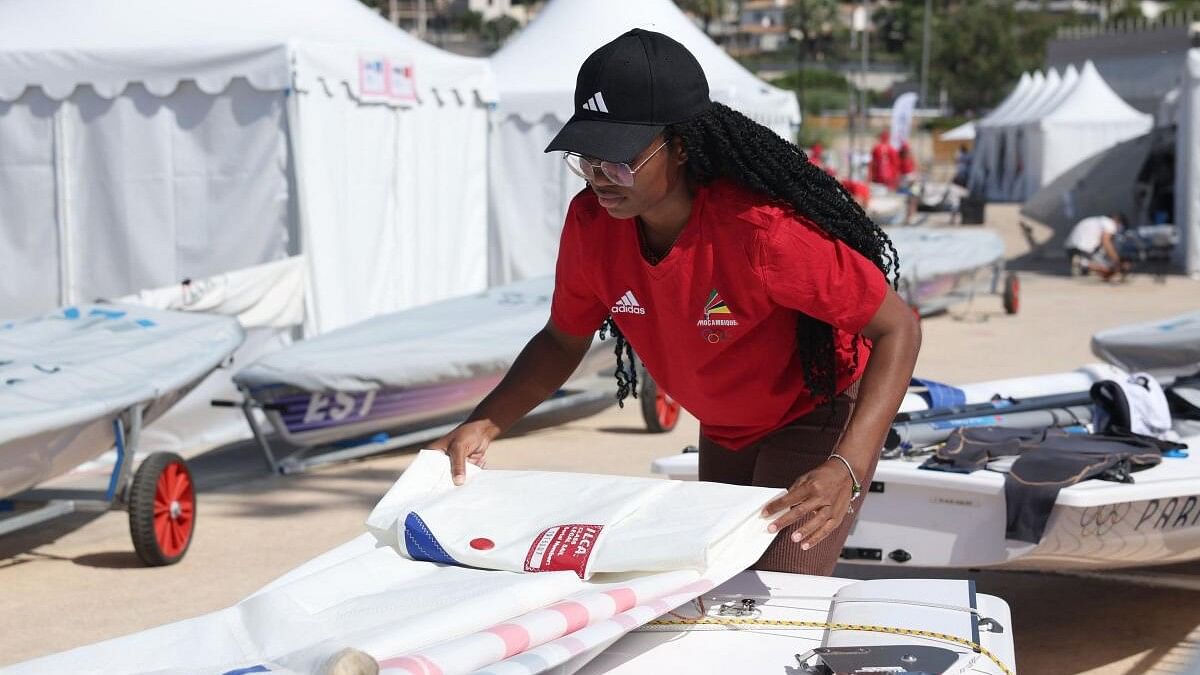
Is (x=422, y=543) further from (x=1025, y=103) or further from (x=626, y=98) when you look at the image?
(x=1025, y=103)

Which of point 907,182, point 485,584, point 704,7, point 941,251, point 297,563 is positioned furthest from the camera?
point 704,7

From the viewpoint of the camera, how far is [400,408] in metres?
8.17

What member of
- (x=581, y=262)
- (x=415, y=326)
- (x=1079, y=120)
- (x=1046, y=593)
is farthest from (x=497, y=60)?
(x=1079, y=120)

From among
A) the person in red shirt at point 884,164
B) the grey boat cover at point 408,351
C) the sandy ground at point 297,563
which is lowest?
the sandy ground at point 297,563

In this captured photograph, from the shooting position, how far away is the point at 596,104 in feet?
9.04

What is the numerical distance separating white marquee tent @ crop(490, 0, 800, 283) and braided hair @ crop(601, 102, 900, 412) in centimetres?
970

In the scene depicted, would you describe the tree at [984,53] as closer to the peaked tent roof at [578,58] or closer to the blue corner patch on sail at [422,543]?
the peaked tent roof at [578,58]

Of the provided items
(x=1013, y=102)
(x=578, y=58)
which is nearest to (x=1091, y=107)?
(x=1013, y=102)

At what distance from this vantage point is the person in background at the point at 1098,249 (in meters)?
19.1

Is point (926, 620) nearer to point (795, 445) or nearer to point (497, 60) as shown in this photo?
point (795, 445)

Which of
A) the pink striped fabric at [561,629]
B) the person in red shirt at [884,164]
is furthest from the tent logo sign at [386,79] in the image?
the person in red shirt at [884,164]

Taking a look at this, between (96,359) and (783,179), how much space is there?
435 cm

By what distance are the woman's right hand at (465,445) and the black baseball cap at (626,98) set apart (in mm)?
729

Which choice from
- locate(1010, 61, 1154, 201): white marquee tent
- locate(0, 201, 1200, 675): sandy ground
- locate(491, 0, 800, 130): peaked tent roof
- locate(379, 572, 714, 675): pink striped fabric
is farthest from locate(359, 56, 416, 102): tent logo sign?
locate(1010, 61, 1154, 201): white marquee tent
